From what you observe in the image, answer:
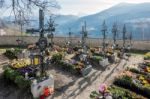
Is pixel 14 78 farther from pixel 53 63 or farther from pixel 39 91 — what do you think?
pixel 53 63

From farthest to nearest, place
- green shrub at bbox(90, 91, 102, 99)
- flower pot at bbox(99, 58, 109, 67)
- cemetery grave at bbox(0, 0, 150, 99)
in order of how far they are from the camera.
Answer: flower pot at bbox(99, 58, 109, 67) → cemetery grave at bbox(0, 0, 150, 99) → green shrub at bbox(90, 91, 102, 99)

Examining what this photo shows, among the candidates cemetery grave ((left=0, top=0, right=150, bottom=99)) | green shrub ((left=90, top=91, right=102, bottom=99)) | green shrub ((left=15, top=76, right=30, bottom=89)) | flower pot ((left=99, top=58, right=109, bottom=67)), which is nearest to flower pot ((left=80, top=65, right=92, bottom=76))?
cemetery grave ((left=0, top=0, right=150, bottom=99))

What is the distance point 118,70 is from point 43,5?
21648mm

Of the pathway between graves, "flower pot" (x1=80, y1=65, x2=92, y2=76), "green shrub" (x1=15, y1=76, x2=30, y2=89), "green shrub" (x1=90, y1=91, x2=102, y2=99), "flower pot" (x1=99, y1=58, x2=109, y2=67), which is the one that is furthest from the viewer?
"flower pot" (x1=99, y1=58, x2=109, y2=67)

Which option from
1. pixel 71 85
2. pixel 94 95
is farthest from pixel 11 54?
pixel 94 95

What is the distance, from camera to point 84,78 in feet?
80.9

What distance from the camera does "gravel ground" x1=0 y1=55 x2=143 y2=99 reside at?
65.9 feet

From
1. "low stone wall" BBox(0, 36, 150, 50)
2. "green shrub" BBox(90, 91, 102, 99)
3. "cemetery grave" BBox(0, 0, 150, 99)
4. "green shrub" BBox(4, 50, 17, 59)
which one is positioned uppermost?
"low stone wall" BBox(0, 36, 150, 50)

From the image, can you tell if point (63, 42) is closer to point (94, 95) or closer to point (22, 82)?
point (22, 82)

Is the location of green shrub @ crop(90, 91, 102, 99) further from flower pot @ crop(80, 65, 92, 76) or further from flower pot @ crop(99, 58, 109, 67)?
flower pot @ crop(99, 58, 109, 67)

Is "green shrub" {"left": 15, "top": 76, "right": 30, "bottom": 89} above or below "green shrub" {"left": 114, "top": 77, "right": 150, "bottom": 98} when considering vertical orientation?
above

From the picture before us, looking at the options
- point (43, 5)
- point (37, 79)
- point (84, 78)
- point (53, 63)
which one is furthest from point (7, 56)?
point (43, 5)

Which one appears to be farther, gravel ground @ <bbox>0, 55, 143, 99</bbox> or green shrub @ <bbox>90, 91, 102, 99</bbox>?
gravel ground @ <bbox>0, 55, 143, 99</bbox>

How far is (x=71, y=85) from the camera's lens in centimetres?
2241
